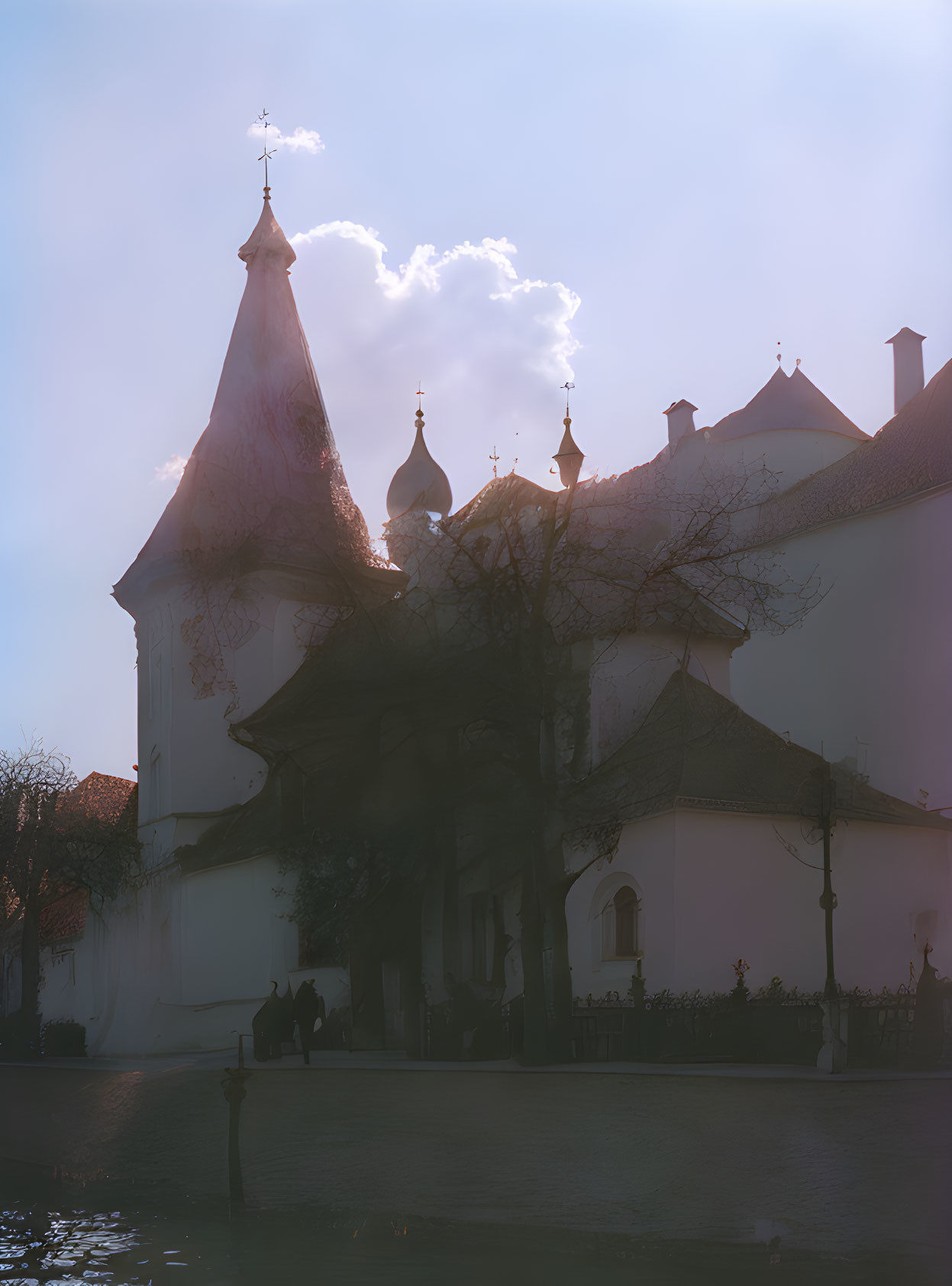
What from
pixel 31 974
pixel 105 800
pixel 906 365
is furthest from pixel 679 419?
pixel 31 974

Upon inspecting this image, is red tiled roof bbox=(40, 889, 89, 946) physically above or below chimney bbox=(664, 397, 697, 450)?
below

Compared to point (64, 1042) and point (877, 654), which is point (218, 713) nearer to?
point (64, 1042)

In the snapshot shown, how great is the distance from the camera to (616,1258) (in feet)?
33.3

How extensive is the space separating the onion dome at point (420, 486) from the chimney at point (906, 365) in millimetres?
13667

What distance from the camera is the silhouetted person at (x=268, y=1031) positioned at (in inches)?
982

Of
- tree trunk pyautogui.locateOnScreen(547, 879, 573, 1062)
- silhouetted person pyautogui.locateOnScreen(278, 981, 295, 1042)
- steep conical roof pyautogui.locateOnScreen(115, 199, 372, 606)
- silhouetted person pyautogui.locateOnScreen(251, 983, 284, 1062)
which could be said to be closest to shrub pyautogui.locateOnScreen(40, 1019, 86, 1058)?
silhouetted person pyautogui.locateOnScreen(278, 981, 295, 1042)

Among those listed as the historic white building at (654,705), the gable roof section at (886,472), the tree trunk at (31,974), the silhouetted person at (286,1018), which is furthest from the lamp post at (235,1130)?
the tree trunk at (31,974)

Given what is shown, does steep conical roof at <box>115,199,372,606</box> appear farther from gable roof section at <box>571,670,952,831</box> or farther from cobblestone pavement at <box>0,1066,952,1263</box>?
cobblestone pavement at <box>0,1066,952,1263</box>

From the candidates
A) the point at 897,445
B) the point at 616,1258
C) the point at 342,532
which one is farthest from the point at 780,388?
the point at 616,1258

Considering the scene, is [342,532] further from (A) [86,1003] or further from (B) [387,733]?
(A) [86,1003]

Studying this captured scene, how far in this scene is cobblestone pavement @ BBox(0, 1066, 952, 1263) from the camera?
11.1m

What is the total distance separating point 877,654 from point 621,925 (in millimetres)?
9853

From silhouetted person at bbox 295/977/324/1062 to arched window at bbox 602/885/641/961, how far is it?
5.22 metres

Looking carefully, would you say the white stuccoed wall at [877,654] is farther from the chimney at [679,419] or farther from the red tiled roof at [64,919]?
the red tiled roof at [64,919]
